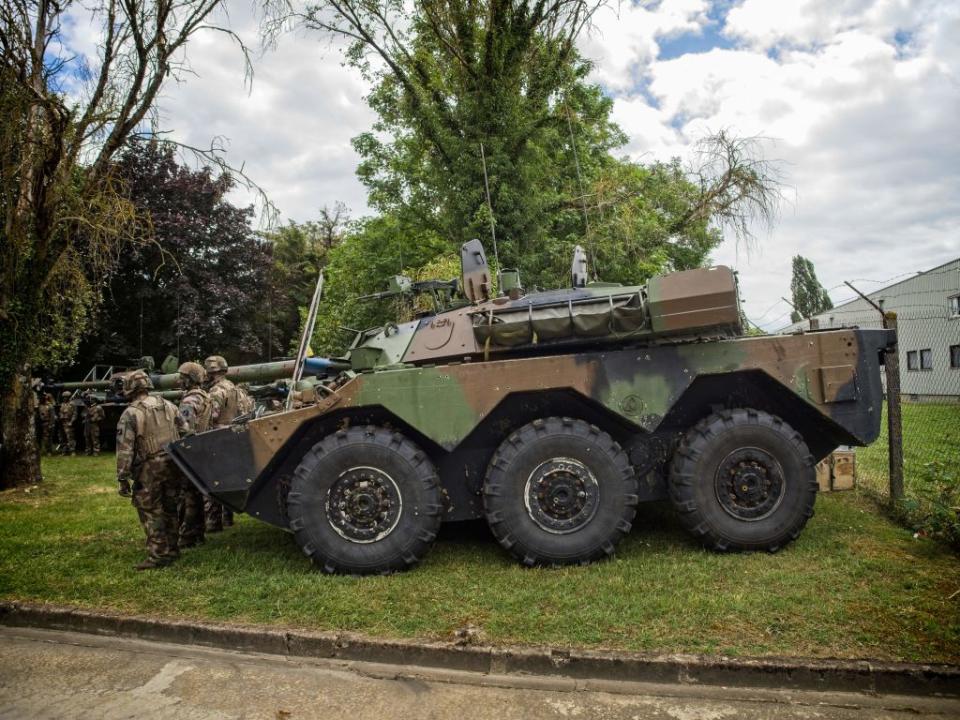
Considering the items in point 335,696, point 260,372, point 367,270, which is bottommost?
point 335,696

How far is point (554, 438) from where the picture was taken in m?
5.80

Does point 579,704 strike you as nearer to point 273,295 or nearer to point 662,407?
point 662,407

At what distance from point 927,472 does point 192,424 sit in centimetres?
737

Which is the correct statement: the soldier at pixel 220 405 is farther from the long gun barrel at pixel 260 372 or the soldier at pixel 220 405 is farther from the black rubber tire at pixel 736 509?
the black rubber tire at pixel 736 509

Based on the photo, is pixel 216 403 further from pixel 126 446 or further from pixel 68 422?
pixel 68 422

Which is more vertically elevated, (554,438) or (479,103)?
(479,103)

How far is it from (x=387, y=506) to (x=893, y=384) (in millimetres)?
4896

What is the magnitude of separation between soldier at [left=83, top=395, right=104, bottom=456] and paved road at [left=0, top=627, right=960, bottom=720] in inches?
558

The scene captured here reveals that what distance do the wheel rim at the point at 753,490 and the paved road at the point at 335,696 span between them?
89.6 inches

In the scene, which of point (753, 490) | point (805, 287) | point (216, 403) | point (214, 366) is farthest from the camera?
point (805, 287)

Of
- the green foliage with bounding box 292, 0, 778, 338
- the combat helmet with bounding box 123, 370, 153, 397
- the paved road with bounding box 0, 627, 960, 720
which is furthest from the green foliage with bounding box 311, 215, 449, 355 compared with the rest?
the paved road with bounding box 0, 627, 960, 720

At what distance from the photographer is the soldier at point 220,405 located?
8141 mm

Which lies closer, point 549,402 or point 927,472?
point 549,402

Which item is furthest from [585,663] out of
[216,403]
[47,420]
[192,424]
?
[47,420]
